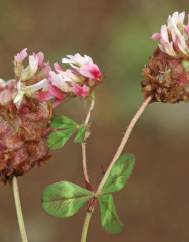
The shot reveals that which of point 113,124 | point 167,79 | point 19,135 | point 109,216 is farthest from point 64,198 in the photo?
point 113,124

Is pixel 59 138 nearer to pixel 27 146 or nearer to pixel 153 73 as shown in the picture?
pixel 27 146

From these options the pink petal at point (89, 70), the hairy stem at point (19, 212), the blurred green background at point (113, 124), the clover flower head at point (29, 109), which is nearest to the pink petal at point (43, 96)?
the clover flower head at point (29, 109)

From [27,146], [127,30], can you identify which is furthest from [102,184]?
[127,30]

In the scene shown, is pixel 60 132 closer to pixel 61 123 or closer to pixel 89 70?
pixel 61 123

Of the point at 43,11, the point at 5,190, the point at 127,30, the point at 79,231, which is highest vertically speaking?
the point at 43,11

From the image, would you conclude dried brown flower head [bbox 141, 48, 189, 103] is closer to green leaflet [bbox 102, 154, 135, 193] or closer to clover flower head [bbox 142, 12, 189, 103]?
clover flower head [bbox 142, 12, 189, 103]
